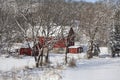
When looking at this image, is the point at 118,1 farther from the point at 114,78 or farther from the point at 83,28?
the point at 114,78

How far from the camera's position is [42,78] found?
15.3 meters

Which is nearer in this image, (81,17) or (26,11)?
(26,11)

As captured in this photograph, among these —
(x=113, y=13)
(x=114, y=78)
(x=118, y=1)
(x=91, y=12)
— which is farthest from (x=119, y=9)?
(x=114, y=78)

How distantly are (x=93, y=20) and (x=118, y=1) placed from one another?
453 inches

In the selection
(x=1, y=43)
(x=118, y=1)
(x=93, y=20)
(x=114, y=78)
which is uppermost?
(x=118, y=1)

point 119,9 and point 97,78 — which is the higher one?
point 119,9

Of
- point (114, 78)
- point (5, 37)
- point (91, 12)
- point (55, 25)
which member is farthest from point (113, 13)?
point (114, 78)

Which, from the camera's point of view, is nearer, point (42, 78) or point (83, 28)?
point (42, 78)

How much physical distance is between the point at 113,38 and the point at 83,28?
901cm

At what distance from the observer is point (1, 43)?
2083 centimetres

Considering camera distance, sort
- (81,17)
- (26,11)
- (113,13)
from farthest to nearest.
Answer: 1. (113,13)
2. (81,17)
3. (26,11)

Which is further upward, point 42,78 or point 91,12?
point 91,12

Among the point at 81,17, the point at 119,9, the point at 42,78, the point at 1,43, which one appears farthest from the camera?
the point at 119,9

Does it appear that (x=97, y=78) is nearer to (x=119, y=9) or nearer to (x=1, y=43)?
(x=1, y=43)
